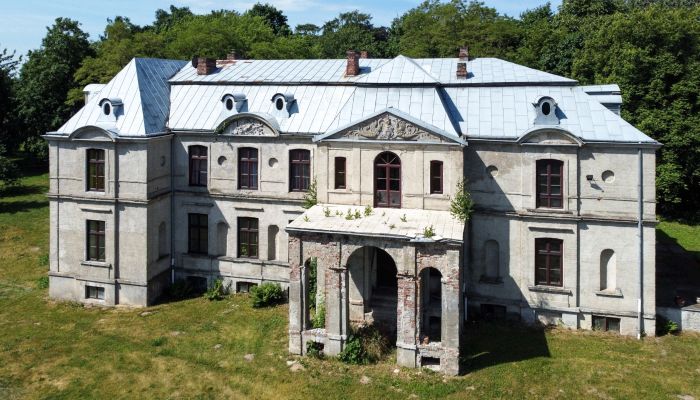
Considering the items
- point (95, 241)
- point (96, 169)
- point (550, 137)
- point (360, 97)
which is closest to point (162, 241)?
point (95, 241)

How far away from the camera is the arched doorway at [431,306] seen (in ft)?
78.0

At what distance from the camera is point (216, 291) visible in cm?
2903

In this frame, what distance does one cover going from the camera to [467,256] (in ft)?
85.7

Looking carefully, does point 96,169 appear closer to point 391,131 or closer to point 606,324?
point 391,131

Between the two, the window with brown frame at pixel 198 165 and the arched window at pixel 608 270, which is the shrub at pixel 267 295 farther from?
the arched window at pixel 608 270

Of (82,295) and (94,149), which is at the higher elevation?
(94,149)

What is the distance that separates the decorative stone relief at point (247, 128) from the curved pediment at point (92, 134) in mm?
5368

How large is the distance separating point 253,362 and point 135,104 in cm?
1462

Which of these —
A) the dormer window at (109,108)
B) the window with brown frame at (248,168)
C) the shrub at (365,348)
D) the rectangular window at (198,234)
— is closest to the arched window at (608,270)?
the shrub at (365,348)

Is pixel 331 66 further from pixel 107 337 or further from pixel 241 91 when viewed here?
pixel 107 337

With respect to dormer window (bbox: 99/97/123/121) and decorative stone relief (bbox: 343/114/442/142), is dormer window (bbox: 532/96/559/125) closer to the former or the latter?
decorative stone relief (bbox: 343/114/442/142)

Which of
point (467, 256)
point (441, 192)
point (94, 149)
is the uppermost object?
point (94, 149)

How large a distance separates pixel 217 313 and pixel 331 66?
46.8ft

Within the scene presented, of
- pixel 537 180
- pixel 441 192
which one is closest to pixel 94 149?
pixel 441 192
